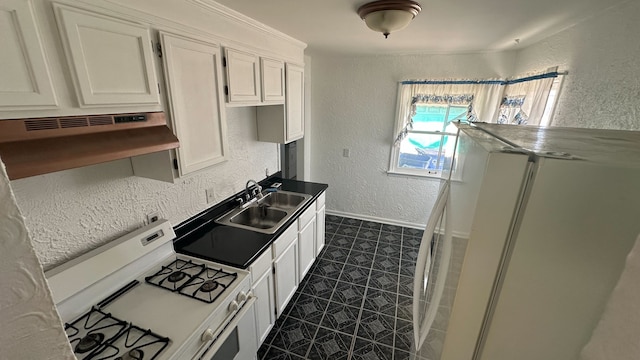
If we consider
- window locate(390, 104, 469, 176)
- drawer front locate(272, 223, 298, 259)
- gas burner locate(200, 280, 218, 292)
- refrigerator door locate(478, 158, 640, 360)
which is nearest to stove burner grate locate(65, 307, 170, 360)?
gas burner locate(200, 280, 218, 292)

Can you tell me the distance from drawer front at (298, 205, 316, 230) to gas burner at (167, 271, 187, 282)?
3.25 ft

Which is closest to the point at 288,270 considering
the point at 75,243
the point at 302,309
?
the point at 302,309

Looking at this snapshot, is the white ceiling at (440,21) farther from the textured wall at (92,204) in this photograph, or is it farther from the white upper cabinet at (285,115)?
the textured wall at (92,204)

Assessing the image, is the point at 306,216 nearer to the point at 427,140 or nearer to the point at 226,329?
the point at 226,329

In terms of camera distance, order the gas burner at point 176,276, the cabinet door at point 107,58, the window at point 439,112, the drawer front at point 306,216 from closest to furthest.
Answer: the cabinet door at point 107,58
the gas burner at point 176,276
the drawer front at point 306,216
the window at point 439,112

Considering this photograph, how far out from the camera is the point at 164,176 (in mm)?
1325

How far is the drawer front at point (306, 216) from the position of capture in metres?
2.21

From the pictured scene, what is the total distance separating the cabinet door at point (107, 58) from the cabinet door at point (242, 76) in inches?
20.7

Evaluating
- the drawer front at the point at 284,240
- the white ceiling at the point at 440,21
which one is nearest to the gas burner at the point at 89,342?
the drawer front at the point at 284,240

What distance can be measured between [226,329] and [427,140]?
310 cm

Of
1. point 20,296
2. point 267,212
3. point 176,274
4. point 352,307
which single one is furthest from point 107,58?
point 352,307

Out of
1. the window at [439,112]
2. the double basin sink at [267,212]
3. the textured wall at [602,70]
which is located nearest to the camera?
the textured wall at [602,70]

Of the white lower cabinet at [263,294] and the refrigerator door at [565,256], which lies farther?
the white lower cabinet at [263,294]

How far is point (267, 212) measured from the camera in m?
2.32
